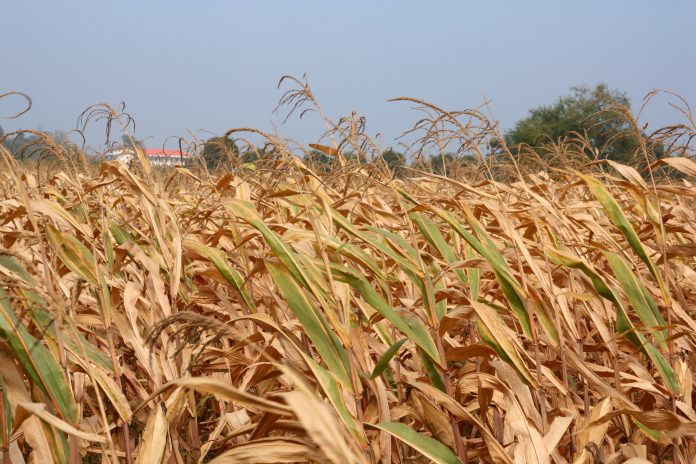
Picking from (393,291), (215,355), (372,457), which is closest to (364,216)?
(393,291)

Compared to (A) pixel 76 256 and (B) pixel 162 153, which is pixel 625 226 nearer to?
(A) pixel 76 256

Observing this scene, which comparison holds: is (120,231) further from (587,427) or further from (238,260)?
(587,427)

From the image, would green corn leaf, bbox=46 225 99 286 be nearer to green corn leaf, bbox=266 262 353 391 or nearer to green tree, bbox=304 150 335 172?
green corn leaf, bbox=266 262 353 391

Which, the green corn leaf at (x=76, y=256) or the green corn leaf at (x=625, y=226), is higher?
the green corn leaf at (x=76, y=256)

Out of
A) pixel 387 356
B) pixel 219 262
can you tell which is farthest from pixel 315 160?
pixel 387 356

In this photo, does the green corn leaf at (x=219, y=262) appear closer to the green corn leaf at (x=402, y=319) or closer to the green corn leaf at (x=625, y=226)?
the green corn leaf at (x=402, y=319)

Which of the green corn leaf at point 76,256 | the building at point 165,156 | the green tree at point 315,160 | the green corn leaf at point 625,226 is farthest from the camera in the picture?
the building at point 165,156

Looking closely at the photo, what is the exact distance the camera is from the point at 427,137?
252 centimetres

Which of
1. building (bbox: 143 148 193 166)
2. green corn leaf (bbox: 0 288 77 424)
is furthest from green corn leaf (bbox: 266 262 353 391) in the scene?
building (bbox: 143 148 193 166)

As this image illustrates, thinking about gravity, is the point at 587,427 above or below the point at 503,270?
below

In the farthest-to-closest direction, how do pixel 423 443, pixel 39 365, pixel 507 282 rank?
pixel 507 282 → pixel 423 443 → pixel 39 365

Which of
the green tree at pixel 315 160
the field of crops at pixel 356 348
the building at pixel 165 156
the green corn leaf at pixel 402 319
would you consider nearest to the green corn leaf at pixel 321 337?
the field of crops at pixel 356 348

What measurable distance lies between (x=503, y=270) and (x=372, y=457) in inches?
23.4

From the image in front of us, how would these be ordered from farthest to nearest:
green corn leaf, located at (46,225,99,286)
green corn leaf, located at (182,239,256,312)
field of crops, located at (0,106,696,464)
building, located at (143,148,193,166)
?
building, located at (143,148,193,166) < green corn leaf, located at (182,239,256,312) < green corn leaf, located at (46,225,99,286) < field of crops, located at (0,106,696,464)
